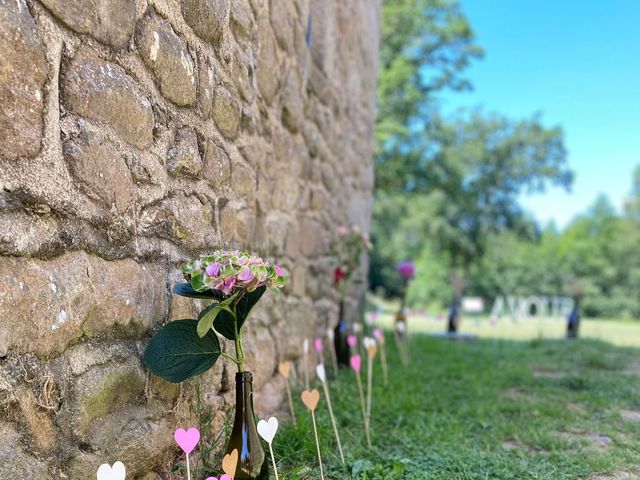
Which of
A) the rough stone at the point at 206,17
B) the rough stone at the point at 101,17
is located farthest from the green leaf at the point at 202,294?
the rough stone at the point at 206,17

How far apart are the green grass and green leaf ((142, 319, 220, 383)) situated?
39cm

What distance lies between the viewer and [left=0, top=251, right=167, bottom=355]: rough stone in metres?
0.84

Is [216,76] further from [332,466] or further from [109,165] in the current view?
[332,466]

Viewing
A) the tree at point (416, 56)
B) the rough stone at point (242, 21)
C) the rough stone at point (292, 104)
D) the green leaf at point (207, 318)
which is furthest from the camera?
the tree at point (416, 56)

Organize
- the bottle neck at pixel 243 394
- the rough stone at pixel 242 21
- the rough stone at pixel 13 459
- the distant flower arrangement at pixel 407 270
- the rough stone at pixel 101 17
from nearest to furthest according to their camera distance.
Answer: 1. the rough stone at pixel 13 459
2. the rough stone at pixel 101 17
3. the bottle neck at pixel 243 394
4. the rough stone at pixel 242 21
5. the distant flower arrangement at pixel 407 270

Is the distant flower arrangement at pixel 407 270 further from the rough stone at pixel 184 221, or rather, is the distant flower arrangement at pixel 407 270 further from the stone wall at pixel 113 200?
the rough stone at pixel 184 221

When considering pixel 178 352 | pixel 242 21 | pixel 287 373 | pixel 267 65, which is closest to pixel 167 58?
pixel 242 21

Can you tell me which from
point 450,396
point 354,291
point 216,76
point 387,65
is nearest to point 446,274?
point 387,65

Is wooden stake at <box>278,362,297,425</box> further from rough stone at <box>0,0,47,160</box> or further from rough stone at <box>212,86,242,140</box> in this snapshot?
rough stone at <box>0,0,47,160</box>

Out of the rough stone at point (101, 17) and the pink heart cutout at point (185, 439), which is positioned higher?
the rough stone at point (101, 17)

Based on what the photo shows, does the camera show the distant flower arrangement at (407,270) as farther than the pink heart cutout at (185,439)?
Yes

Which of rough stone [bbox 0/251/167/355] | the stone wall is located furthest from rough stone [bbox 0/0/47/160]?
rough stone [bbox 0/251/167/355]

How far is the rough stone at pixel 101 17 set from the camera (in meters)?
0.92

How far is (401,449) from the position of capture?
1752 millimetres
